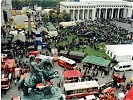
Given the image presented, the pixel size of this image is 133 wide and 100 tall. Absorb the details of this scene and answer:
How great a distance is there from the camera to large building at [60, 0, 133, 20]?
64750 millimetres

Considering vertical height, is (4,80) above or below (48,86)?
below

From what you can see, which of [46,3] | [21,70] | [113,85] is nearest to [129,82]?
[113,85]

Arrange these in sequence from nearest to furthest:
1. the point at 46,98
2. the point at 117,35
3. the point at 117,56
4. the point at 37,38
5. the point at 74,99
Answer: the point at 46,98 < the point at 74,99 < the point at 117,56 < the point at 37,38 < the point at 117,35

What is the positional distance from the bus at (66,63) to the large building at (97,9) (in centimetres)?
Answer: 3920

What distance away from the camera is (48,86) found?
390 inches

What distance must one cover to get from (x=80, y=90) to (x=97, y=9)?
51.2 metres

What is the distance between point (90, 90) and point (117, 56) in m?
8.87

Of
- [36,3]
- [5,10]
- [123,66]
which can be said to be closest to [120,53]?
[123,66]

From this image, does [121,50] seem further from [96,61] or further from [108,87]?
[108,87]

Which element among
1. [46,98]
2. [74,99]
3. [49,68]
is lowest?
[74,99]

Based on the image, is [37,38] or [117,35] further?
[117,35]

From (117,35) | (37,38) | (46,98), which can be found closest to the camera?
(46,98)

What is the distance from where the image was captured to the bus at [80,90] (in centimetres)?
1847

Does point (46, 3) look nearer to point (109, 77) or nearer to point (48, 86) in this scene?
point (109, 77)
